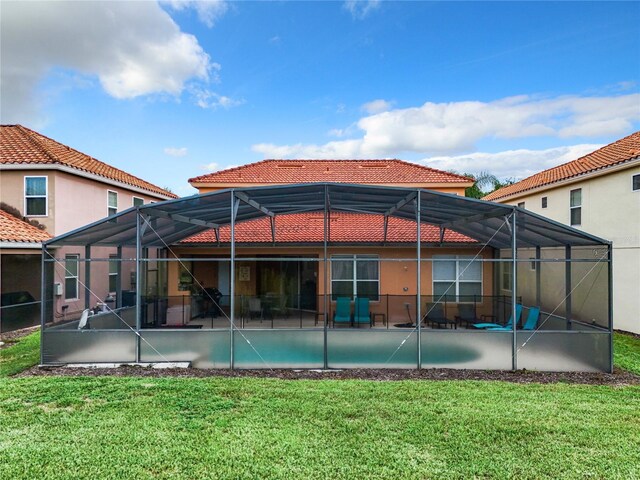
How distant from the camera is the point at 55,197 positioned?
1333cm

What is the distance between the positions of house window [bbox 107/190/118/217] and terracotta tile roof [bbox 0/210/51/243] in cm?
309

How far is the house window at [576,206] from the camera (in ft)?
47.2

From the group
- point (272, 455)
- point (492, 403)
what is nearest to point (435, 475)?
point (272, 455)

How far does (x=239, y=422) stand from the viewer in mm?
5164

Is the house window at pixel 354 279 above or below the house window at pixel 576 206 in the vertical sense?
below

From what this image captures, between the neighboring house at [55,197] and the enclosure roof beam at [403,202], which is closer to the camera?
the enclosure roof beam at [403,202]

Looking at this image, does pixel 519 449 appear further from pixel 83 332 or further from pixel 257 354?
pixel 83 332

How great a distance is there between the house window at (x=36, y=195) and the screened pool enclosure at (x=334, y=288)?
1.75m

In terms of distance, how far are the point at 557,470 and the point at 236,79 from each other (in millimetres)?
20461

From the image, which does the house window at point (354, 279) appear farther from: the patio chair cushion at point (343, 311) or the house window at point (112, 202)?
the house window at point (112, 202)

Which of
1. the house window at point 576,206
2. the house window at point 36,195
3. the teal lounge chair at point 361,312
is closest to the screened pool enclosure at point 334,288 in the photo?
the teal lounge chair at point 361,312

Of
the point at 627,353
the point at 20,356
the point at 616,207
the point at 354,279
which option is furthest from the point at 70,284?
the point at 616,207

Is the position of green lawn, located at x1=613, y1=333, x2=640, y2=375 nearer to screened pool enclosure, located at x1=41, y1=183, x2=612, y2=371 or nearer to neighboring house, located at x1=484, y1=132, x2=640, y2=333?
screened pool enclosure, located at x1=41, y1=183, x2=612, y2=371

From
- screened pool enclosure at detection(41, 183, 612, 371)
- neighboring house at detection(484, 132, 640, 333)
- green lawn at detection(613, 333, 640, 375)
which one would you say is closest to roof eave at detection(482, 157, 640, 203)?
neighboring house at detection(484, 132, 640, 333)
